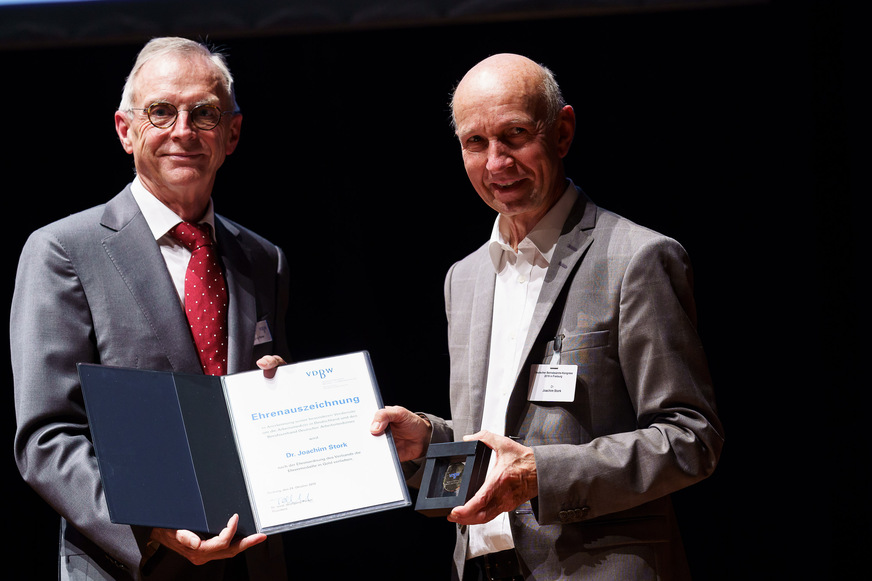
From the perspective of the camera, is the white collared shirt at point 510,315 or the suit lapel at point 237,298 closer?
the white collared shirt at point 510,315

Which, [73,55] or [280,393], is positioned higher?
[73,55]

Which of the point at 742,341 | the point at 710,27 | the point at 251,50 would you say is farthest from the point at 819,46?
the point at 251,50

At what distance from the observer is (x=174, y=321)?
2.53 meters

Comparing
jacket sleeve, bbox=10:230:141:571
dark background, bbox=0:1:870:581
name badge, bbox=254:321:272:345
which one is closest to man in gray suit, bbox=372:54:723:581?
name badge, bbox=254:321:272:345

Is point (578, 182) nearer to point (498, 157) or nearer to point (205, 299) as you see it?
point (498, 157)

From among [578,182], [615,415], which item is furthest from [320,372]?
[578,182]

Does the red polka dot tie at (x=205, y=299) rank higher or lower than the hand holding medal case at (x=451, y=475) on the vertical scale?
higher

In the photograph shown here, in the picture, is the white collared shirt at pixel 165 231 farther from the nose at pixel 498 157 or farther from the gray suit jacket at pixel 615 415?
the gray suit jacket at pixel 615 415

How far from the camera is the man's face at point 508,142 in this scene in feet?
8.15

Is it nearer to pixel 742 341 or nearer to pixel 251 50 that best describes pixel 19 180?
pixel 251 50

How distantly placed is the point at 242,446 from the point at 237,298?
60cm

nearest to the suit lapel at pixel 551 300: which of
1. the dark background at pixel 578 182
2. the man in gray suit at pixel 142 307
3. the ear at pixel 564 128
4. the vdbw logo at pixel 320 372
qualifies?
the ear at pixel 564 128

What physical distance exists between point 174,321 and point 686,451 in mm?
1479

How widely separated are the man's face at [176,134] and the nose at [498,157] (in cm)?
90
